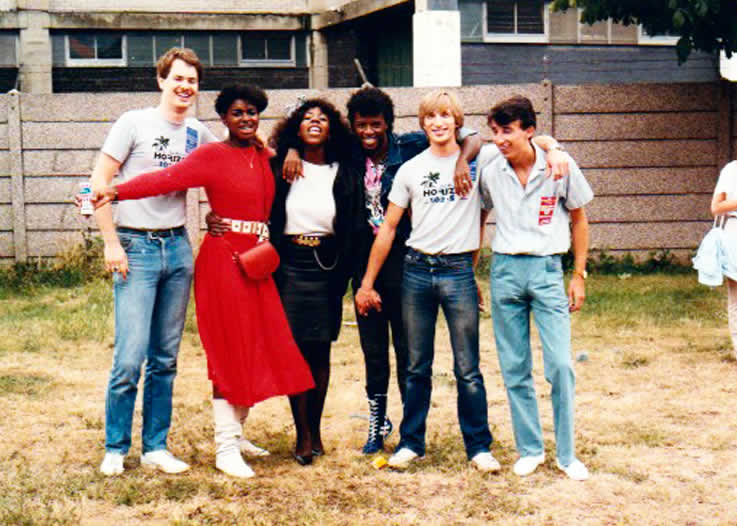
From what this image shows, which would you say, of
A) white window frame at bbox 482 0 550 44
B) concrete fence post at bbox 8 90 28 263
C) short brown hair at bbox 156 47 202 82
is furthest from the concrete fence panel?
short brown hair at bbox 156 47 202 82

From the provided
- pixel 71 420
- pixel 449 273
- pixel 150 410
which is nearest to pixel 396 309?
pixel 449 273

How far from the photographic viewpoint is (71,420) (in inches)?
240

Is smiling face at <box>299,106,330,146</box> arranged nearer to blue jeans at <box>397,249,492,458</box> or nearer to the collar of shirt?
blue jeans at <box>397,249,492,458</box>

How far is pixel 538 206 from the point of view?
4.81m

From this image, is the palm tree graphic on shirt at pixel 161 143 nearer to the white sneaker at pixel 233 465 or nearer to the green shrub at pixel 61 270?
the white sneaker at pixel 233 465

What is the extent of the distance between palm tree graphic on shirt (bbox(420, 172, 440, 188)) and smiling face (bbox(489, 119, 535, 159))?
321mm

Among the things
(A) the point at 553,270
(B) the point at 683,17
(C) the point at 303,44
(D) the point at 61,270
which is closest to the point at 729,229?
(A) the point at 553,270

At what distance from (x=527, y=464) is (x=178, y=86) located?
8.03 feet

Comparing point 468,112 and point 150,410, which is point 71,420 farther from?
point 468,112

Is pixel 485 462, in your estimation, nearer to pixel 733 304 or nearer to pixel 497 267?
pixel 497 267

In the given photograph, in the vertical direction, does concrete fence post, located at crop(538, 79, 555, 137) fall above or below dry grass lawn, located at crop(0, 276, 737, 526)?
above

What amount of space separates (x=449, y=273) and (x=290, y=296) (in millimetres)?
802

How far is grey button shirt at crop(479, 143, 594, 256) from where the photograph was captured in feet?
15.7

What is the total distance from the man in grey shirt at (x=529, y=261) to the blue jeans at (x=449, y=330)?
0.14 meters
